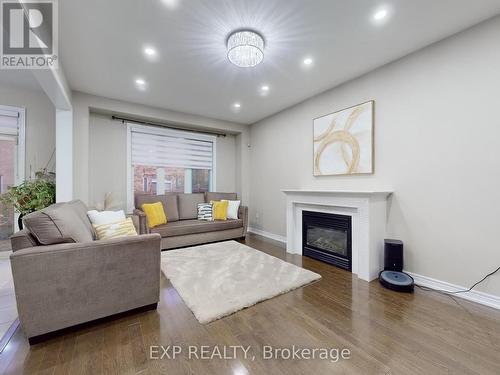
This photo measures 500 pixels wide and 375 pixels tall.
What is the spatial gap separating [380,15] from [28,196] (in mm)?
4937

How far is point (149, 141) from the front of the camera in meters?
4.38

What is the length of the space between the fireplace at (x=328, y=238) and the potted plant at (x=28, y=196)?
4.02 m

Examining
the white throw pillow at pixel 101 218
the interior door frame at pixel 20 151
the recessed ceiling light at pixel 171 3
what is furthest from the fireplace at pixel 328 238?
the interior door frame at pixel 20 151

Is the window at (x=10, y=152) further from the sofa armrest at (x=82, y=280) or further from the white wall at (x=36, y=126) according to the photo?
the sofa armrest at (x=82, y=280)

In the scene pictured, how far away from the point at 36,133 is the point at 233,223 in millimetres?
3713

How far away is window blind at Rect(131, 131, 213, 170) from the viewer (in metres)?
4.27

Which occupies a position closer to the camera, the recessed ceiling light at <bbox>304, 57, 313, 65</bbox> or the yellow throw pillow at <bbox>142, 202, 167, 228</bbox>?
the recessed ceiling light at <bbox>304, 57, 313, 65</bbox>

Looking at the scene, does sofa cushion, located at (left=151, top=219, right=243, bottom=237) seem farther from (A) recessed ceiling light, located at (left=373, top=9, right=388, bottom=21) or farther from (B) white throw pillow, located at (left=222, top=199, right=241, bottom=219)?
(A) recessed ceiling light, located at (left=373, top=9, right=388, bottom=21)

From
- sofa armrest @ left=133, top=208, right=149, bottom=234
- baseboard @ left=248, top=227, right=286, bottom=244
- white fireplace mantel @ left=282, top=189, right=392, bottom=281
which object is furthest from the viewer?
baseboard @ left=248, top=227, right=286, bottom=244

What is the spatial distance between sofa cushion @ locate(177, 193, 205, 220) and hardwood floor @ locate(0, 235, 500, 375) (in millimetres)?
2303

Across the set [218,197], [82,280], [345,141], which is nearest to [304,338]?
[82,280]

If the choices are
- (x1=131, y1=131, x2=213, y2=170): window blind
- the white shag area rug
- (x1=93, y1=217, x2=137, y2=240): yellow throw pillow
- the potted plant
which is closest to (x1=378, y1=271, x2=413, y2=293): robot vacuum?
the white shag area rug

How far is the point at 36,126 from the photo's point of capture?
356cm

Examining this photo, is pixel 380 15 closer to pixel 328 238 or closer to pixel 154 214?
pixel 328 238
